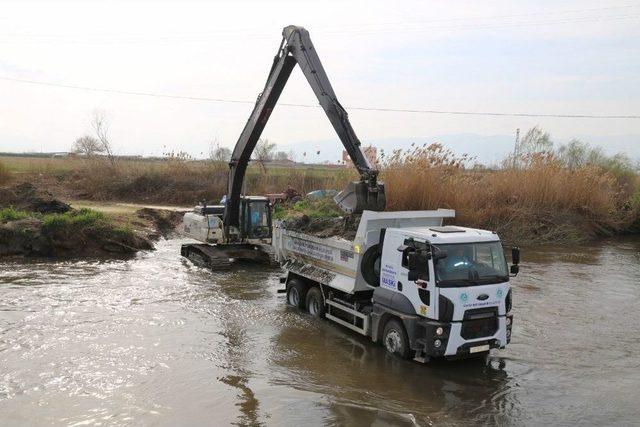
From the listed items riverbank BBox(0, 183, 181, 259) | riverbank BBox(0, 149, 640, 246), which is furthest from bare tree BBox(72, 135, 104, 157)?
riverbank BBox(0, 183, 181, 259)

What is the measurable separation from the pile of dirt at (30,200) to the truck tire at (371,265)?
49.8 feet

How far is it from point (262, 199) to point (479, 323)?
1052 centimetres

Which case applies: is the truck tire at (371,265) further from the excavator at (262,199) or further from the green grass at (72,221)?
the green grass at (72,221)

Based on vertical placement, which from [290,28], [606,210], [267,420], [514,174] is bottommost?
[267,420]

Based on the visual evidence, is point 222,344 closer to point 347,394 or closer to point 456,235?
point 347,394

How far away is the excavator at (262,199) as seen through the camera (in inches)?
445

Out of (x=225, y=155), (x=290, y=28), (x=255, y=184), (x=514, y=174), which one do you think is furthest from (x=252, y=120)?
(x=225, y=155)

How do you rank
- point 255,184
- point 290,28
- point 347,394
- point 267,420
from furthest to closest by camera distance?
1. point 255,184
2. point 290,28
3. point 347,394
4. point 267,420

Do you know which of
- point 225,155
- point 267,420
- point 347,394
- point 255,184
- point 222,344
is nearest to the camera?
point 267,420

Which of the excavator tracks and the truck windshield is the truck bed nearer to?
the truck windshield

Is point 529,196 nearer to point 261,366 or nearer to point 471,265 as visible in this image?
point 471,265

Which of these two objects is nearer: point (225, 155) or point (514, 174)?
point (514, 174)

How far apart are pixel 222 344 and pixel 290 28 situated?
813cm

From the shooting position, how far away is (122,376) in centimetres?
845
